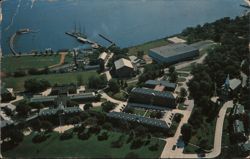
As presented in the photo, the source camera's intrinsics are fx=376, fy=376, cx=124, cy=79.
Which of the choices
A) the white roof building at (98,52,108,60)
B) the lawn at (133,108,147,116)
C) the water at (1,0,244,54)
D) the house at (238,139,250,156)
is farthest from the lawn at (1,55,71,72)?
the house at (238,139,250,156)

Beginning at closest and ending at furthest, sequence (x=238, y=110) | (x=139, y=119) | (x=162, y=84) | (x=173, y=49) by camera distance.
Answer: (x=139, y=119)
(x=238, y=110)
(x=162, y=84)
(x=173, y=49)

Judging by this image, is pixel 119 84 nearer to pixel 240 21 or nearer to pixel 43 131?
pixel 43 131

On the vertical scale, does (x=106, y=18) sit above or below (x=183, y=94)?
above

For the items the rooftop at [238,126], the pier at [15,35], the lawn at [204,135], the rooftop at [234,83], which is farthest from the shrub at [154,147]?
the pier at [15,35]

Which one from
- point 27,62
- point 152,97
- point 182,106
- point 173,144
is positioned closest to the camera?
point 173,144

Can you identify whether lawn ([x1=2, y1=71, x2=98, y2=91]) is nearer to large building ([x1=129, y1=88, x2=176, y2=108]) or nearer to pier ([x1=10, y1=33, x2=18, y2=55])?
large building ([x1=129, y1=88, x2=176, y2=108])

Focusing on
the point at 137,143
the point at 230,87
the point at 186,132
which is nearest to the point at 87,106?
the point at 137,143

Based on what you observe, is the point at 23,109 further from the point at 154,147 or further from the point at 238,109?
the point at 238,109
